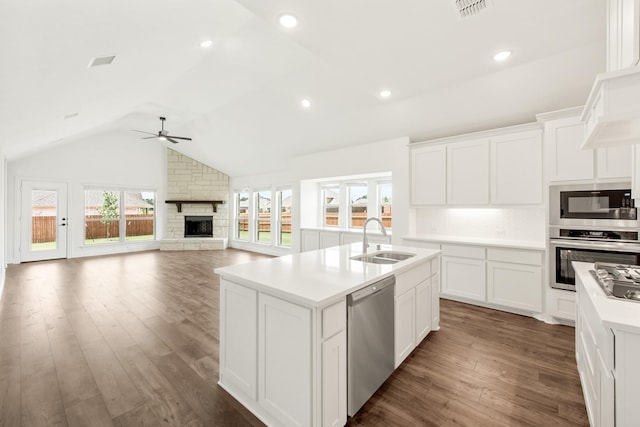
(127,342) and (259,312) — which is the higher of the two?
(259,312)

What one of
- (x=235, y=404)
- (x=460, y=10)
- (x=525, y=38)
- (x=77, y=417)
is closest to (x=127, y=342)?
(x=77, y=417)

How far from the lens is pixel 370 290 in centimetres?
185

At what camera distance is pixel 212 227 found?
371 inches

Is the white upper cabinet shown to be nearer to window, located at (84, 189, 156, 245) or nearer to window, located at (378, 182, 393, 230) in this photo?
window, located at (378, 182, 393, 230)

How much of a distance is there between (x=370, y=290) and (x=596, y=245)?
270cm

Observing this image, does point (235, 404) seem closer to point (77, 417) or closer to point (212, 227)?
point (77, 417)

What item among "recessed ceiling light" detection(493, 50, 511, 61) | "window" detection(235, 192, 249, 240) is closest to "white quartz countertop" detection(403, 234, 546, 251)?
"recessed ceiling light" detection(493, 50, 511, 61)

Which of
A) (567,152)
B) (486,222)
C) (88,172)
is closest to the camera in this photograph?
(567,152)

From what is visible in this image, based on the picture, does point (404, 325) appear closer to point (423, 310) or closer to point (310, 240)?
point (423, 310)

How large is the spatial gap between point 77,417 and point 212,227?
26.0ft

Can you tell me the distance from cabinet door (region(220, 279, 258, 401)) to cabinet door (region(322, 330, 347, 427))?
20.7 inches

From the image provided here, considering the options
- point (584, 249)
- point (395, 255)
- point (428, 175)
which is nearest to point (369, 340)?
point (395, 255)

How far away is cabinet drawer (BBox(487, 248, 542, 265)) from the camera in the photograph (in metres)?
3.35

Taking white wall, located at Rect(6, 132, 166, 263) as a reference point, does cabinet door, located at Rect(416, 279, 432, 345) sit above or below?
below
